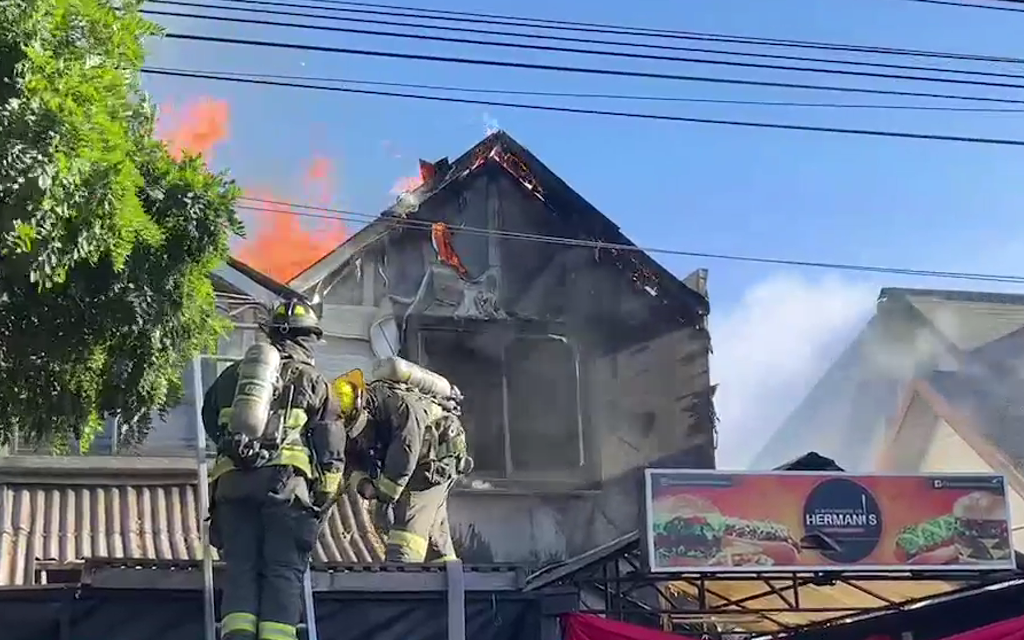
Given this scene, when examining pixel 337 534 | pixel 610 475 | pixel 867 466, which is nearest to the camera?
pixel 337 534

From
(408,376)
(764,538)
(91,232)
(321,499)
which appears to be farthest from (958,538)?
(91,232)

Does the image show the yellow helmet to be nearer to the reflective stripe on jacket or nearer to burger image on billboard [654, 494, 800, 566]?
the reflective stripe on jacket

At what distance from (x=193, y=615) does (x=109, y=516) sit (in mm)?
3607

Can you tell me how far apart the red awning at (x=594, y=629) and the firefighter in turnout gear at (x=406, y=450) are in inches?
47.8

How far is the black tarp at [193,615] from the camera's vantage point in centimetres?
828

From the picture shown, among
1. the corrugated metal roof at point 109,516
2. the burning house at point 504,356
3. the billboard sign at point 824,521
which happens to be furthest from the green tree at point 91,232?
the billboard sign at point 824,521

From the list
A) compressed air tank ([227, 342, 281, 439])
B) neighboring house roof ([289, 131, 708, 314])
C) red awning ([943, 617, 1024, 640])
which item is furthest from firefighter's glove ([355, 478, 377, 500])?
neighboring house roof ([289, 131, 708, 314])

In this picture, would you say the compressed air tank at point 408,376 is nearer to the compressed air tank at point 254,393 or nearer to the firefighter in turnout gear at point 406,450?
the firefighter in turnout gear at point 406,450

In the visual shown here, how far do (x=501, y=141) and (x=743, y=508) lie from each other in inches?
275

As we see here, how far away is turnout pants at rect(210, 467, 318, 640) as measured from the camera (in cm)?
720

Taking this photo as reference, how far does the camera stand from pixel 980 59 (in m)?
10.7

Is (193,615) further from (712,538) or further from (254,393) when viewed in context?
(712,538)

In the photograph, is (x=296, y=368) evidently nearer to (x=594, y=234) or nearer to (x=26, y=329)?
(x=26, y=329)

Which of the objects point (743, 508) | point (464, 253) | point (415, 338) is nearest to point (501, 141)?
point (464, 253)
